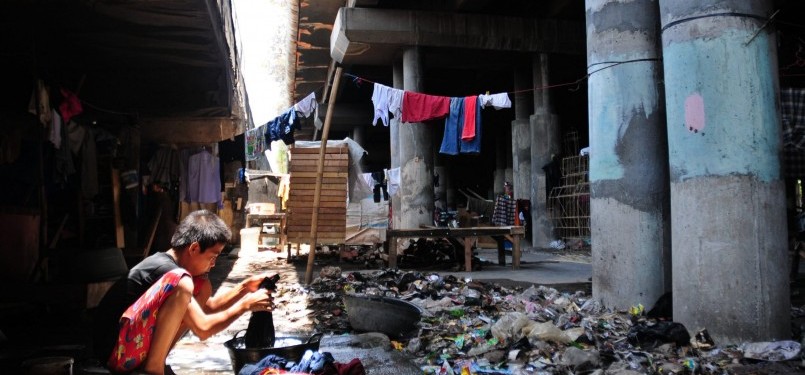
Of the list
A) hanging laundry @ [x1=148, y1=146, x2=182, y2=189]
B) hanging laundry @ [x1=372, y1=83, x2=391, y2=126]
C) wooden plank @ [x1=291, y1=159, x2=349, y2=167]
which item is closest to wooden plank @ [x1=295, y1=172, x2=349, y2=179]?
wooden plank @ [x1=291, y1=159, x2=349, y2=167]

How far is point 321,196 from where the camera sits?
11.7 meters

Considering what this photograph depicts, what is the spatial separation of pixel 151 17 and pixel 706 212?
5909mm

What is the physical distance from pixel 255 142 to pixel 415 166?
167 inches

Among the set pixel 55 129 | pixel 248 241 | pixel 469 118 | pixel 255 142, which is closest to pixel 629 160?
pixel 469 118

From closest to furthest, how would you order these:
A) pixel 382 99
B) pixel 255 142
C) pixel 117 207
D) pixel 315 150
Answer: pixel 117 207 < pixel 315 150 < pixel 382 99 < pixel 255 142

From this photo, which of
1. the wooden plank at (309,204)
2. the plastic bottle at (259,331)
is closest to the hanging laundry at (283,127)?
the wooden plank at (309,204)

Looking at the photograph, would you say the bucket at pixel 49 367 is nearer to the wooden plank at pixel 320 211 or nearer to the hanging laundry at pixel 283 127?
the wooden plank at pixel 320 211

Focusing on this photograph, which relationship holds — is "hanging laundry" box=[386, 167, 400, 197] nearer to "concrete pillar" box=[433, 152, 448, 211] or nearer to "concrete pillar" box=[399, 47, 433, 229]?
"concrete pillar" box=[399, 47, 433, 229]

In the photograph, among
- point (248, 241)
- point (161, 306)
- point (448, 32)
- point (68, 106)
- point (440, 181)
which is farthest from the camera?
point (440, 181)

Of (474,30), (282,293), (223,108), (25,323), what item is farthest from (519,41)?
(25,323)

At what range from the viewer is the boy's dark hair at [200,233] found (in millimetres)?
2980

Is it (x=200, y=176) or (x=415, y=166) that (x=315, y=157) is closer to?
(x=200, y=176)

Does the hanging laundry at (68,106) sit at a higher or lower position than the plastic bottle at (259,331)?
higher

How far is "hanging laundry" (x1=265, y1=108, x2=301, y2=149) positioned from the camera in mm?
12414
